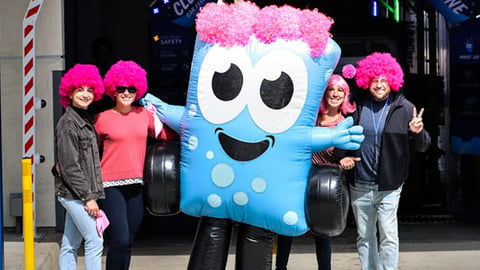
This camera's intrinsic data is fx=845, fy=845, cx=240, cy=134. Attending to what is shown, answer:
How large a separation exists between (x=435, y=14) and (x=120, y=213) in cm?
758

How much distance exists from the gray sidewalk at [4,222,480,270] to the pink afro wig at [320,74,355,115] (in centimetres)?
181

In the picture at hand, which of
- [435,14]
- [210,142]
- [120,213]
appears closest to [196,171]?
[210,142]

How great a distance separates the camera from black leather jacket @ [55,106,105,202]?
526 cm

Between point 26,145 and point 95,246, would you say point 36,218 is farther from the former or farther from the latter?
point 95,246

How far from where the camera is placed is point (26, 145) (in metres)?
7.43

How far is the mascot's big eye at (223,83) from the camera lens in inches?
196

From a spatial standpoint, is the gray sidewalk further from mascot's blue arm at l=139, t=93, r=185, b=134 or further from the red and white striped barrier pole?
mascot's blue arm at l=139, t=93, r=185, b=134

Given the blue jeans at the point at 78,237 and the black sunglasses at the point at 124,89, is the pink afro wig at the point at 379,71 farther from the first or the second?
the blue jeans at the point at 78,237

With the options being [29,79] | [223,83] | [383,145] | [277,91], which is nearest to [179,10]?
[29,79]

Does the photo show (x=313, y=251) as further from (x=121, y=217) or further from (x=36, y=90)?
(x=36, y=90)

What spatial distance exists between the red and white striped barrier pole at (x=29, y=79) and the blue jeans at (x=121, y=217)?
2152 millimetres

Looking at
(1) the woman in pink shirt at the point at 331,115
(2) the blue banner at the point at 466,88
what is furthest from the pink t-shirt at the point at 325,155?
(2) the blue banner at the point at 466,88

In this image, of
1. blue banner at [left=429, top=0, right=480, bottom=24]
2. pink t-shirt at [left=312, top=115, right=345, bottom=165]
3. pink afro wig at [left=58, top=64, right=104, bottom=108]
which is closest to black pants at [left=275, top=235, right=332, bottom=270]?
pink t-shirt at [left=312, top=115, right=345, bottom=165]

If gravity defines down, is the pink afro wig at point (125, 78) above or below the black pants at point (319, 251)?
above
